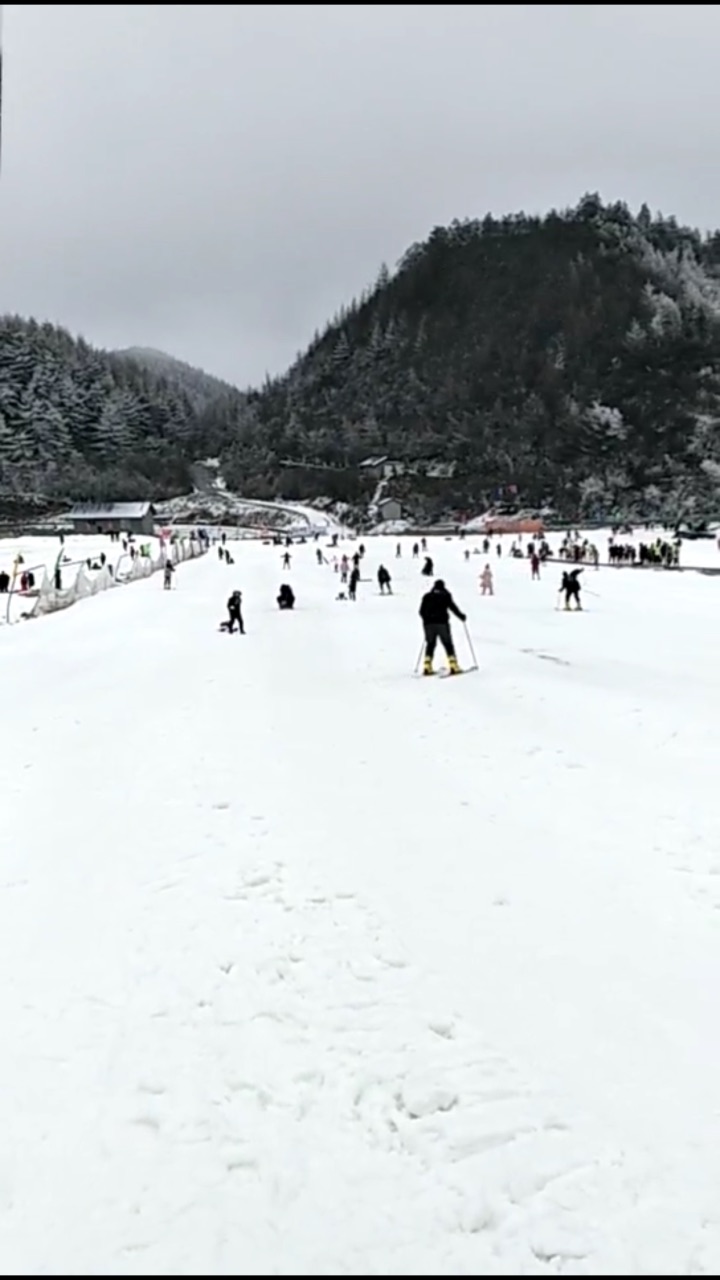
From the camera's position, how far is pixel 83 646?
24734 millimetres

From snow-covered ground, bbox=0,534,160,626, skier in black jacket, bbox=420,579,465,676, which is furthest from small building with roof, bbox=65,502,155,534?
skier in black jacket, bbox=420,579,465,676

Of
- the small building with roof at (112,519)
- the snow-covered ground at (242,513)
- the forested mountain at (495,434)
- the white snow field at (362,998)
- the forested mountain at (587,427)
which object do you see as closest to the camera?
the white snow field at (362,998)

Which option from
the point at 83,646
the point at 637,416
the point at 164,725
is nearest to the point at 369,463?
the point at 637,416

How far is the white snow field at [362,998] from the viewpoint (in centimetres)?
397

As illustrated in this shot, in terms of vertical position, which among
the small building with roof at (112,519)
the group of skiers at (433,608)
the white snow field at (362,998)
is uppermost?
the small building with roof at (112,519)

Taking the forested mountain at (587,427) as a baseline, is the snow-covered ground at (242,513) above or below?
below

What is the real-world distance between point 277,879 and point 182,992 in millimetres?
1848

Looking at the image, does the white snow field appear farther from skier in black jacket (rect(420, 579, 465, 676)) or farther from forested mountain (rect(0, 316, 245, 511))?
forested mountain (rect(0, 316, 245, 511))

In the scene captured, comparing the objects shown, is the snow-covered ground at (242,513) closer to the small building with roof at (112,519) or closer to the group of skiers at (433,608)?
the small building with roof at (112,519)

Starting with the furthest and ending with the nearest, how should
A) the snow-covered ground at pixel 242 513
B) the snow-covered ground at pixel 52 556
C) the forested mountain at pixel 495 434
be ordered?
1. the forested mountain at pixel 495 434
2. the snow-covered ground at pixel 242 513
3. the snow-covered ground at pixel 52 556

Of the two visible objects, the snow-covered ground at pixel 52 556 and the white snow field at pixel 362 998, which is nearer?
the white snow field at pixel 362 998

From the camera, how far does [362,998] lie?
5.77 metres

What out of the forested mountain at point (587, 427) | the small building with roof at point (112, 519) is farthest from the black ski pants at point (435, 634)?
the forested mountain at point (587, 427)

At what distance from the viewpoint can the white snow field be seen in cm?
397
